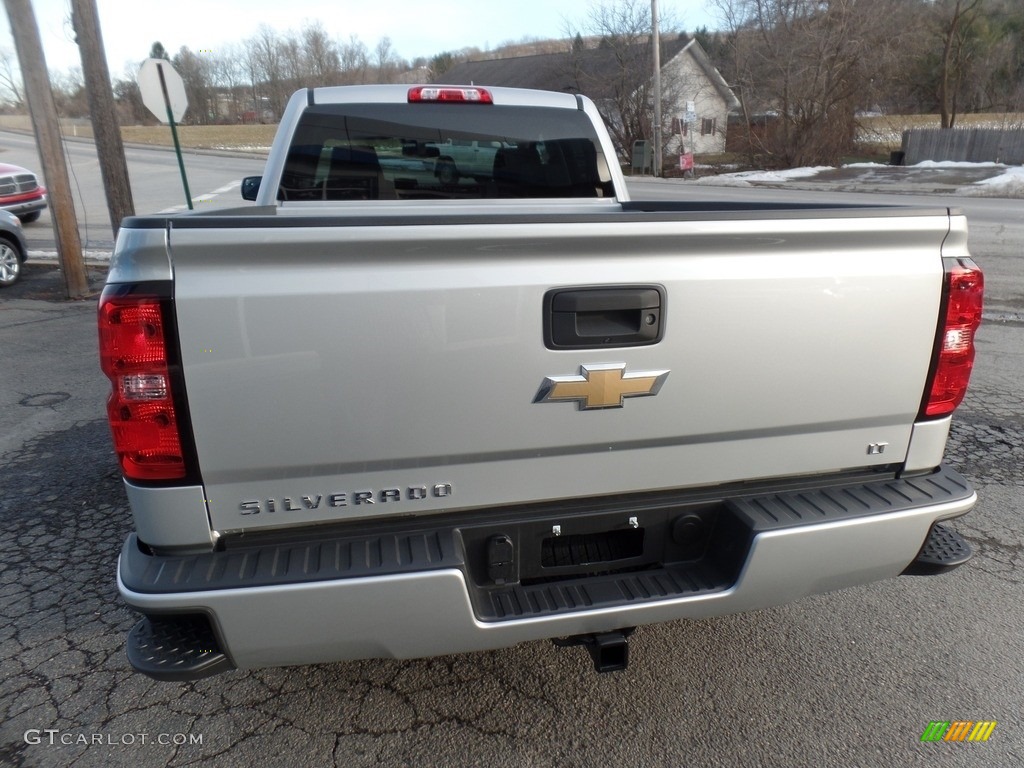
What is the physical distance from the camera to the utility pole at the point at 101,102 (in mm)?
9242

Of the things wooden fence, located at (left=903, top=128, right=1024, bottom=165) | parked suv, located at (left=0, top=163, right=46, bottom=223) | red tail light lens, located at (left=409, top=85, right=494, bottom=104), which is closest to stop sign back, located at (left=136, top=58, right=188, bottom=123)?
red tail light lens, located at (left=409, top=85, right=494, bottom=104)

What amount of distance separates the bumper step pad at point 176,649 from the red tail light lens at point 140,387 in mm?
412

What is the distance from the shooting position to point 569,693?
271 centimetres

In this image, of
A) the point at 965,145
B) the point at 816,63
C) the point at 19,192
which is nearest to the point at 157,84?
the point at 19,192

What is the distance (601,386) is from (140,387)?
3.99 feet

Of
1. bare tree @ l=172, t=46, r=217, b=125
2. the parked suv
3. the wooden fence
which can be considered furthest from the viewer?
bare tree @ l=172, t=46, r=217, b=125

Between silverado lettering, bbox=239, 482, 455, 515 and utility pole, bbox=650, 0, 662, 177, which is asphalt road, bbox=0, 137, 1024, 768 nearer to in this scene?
silverado lettering, bbox=239, 482, 455, 515

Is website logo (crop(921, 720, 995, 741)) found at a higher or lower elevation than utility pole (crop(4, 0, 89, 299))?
lower

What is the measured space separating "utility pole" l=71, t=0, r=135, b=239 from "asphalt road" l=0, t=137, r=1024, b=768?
763 centimetres

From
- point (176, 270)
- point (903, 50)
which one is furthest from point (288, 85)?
point (176, 270)

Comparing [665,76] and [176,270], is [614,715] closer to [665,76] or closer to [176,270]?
[176,270]

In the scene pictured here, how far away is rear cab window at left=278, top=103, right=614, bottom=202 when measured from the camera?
157 inches

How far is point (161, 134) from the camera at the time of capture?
48344mm

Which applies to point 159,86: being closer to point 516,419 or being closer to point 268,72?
point 516,419
